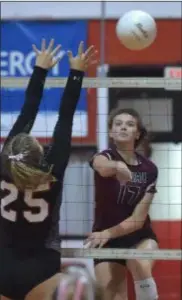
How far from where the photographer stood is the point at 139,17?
593 centimetres

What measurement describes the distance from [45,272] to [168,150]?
326cm

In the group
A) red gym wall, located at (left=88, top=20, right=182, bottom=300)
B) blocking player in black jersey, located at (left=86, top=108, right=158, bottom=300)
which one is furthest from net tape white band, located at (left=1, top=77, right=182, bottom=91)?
red gym wall, located at (left=88, top=20, right=182, bottom=300)

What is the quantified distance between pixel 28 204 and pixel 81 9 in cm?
381

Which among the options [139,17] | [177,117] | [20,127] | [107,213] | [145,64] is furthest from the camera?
[145,64]

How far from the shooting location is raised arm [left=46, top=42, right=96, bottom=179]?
4.67 meters

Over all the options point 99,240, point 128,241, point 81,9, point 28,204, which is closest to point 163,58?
point 81,9

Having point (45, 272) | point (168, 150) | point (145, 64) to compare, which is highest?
point (145, 64)

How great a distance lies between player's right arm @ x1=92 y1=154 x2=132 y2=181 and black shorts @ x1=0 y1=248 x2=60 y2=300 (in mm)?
771

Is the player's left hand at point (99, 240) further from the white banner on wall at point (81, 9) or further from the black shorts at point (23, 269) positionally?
the white banner on wall at point (81, 9)

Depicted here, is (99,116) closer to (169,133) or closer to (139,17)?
(169,133)

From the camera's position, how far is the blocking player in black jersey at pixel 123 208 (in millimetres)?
5262

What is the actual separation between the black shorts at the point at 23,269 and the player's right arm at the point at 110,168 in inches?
30.4

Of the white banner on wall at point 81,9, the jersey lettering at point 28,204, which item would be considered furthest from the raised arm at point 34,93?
the white banner on wall at point 81,9

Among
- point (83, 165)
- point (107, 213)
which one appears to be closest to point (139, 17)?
point (107, 213)
